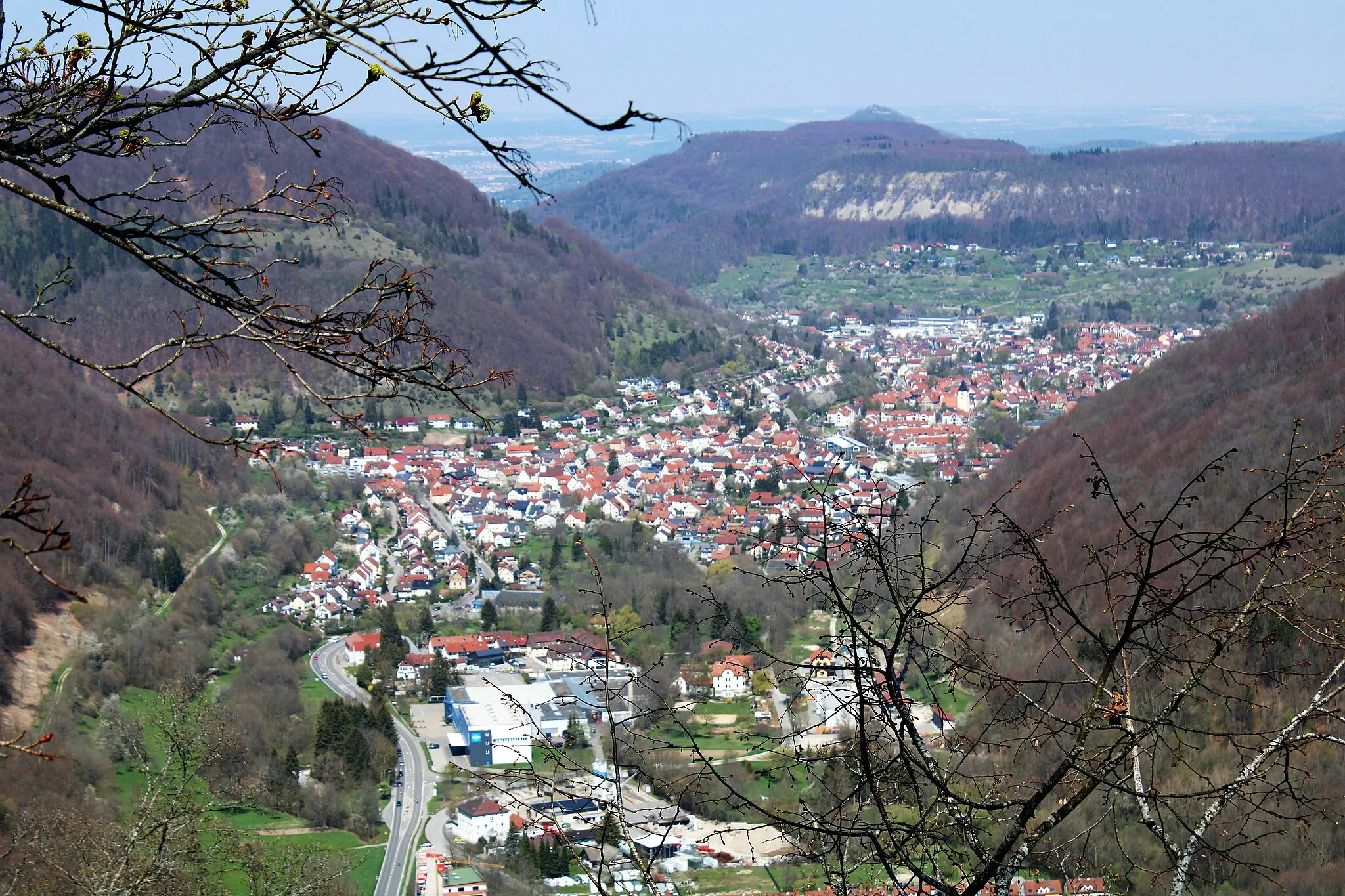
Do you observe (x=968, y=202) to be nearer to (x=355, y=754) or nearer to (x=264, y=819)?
(x=355, y=754)

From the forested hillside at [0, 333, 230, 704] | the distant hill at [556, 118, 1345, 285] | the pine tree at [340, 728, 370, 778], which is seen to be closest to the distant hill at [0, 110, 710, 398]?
the forested hillside at [0, 333, 230, 704]

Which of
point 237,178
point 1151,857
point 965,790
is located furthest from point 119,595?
point 237,178

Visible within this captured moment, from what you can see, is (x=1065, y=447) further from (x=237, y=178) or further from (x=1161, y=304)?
(x=1161, y=304)

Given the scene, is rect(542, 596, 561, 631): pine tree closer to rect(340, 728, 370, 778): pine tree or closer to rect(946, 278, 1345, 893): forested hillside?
rect(340, 728, 370, 778): pine tree

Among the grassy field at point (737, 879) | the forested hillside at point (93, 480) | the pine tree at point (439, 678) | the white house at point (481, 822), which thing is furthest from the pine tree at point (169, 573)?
the grassy field at point (737, 879)

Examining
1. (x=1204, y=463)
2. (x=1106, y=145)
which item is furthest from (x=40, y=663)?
(x=1106, y=145)

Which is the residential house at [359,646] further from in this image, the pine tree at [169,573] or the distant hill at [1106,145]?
the distant hill at [1106,145]
